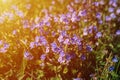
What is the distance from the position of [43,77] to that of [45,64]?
0.16 metres

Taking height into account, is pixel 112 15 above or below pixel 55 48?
above

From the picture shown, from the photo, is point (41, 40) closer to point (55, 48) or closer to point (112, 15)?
point (55, 48)

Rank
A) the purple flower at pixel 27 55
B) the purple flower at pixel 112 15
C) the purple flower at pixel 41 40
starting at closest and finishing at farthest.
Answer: the purple flower at pixel 27 55, the purple flower at pixel 41 40, the purple flower at pixel 112 15

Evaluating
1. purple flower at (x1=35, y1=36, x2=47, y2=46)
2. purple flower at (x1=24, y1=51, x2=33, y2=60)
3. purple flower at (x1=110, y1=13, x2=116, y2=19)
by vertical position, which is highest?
purple flower at (x1=110, y1=13, x2=116, y2=19)

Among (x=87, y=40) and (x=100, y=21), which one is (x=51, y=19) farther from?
(x=100, y=21)

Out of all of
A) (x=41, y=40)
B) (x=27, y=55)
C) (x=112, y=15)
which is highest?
(x=112, y=15)

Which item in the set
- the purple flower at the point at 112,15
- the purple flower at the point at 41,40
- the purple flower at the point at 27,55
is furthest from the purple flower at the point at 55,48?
the purple flower at the point at 112,15

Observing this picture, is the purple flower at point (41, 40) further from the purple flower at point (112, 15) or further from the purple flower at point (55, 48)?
the purple flower at point (112, 15)

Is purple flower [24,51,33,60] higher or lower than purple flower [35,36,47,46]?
lower

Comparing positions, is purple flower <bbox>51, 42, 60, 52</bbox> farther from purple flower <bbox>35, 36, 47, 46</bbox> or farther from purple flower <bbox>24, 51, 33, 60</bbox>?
purple flower <bbox>24, 51, 33, 60</bbox>

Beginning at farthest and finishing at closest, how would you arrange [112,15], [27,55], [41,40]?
[112,15] < [41,40] < [27,55]

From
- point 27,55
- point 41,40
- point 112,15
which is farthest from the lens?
point 112,15

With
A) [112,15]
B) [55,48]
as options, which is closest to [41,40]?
[55,48]

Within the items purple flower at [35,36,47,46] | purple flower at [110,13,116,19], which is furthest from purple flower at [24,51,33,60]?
purple flower at [110,13,116,19]
